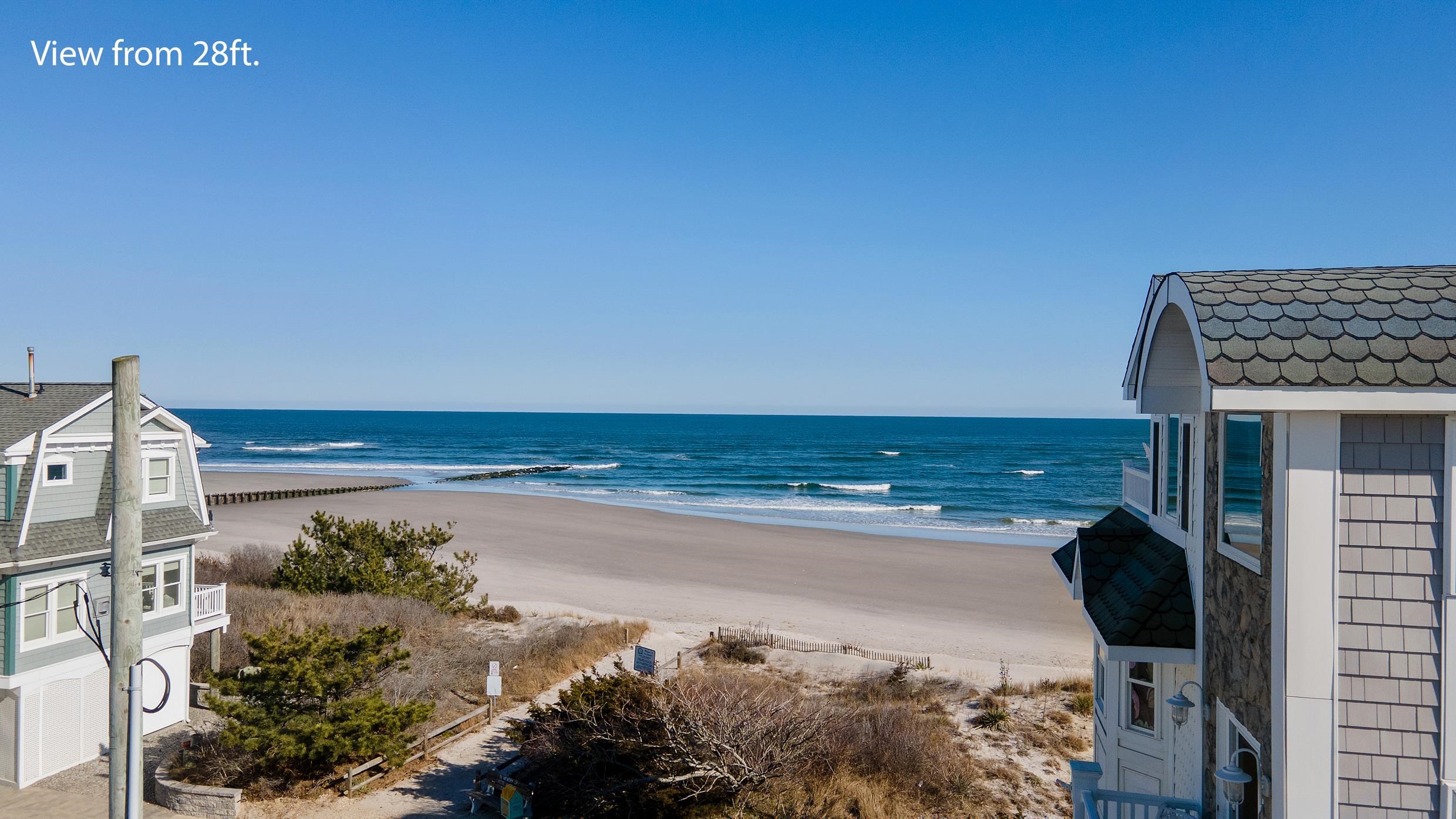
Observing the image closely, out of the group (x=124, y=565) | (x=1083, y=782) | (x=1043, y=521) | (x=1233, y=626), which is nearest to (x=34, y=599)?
(x=124, y=565)

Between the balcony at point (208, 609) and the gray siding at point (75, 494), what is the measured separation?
109 inches

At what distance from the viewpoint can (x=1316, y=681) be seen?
15.9 feet

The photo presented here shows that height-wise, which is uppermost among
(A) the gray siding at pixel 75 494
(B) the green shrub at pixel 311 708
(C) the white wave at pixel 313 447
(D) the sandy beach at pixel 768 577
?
(A) the gray siding at pixel 75 494

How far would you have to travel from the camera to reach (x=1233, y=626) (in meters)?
6.14

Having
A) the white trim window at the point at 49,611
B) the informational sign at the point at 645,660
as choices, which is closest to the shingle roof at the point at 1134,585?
the informational sign at the point at 645,660

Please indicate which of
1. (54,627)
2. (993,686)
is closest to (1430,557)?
(993,686)

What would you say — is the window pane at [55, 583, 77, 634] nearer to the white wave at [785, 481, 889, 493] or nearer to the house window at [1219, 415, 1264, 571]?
the house window at [1219, 415, 1264, 571]

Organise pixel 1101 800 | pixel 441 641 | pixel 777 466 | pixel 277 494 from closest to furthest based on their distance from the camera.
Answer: pixel 1101 800
pixel 441 641
pixel 277 494
pixel 777 466

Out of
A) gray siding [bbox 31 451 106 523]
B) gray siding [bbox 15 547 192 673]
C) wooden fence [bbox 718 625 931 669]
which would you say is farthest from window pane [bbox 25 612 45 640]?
wooden fence [bbox 718 625 931 669]

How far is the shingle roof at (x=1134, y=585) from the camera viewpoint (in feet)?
24.4

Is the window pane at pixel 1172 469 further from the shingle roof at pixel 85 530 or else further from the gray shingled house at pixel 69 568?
the shingle roof at pixel 85 530

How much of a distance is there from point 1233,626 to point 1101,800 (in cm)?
220

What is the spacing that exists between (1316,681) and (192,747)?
15.1m

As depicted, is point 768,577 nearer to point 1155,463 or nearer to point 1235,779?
A: point 1155,463
